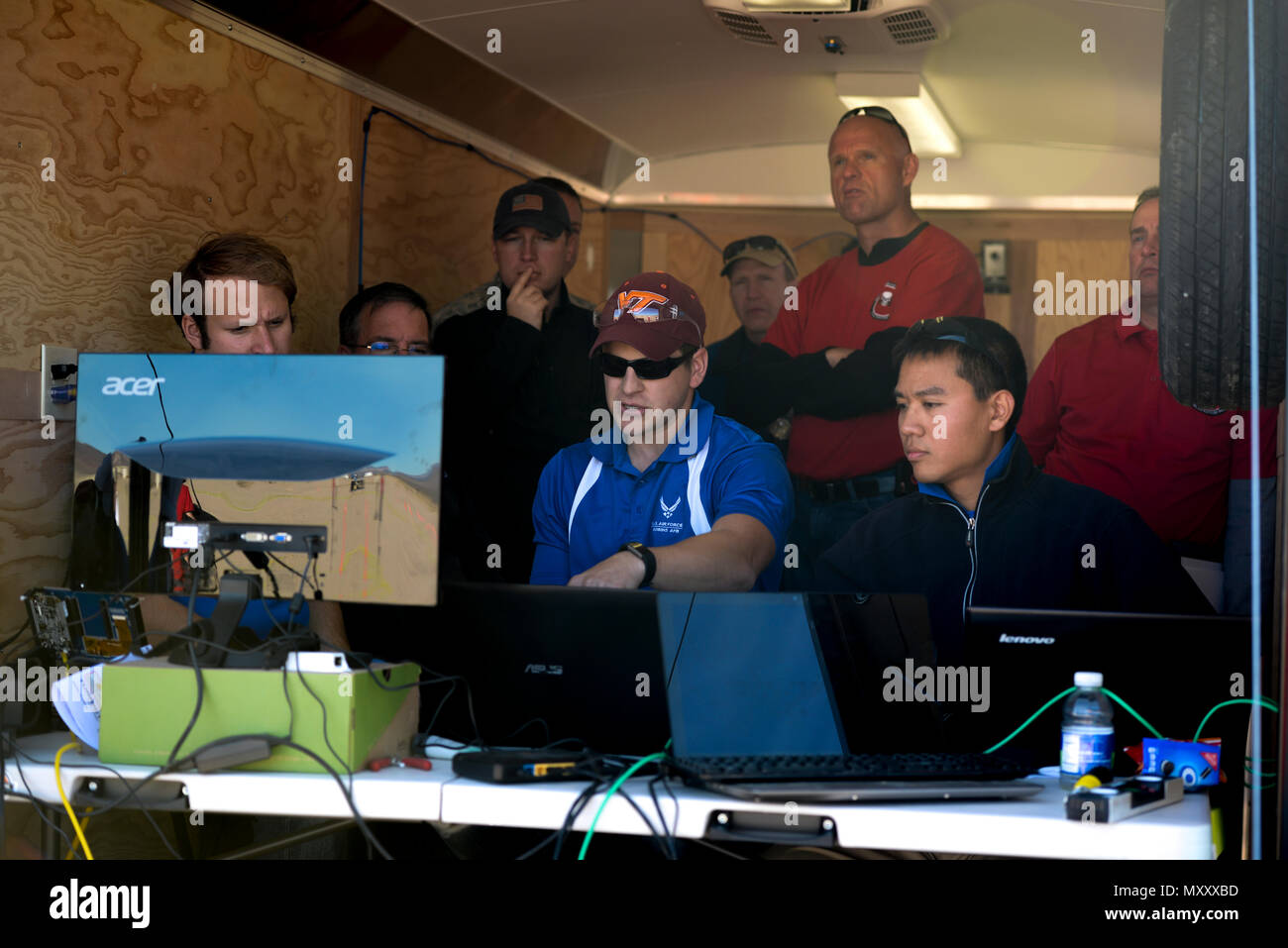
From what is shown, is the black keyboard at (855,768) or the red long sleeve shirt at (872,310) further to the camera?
the red long sleeve shirt at (872,310)

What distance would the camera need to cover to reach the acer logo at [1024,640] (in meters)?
1.90

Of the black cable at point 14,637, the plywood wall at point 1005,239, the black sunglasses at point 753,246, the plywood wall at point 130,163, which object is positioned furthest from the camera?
the black sunglasses at point 753,246

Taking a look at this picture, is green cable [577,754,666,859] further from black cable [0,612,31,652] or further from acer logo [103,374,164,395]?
black cable [0,612,31,652]

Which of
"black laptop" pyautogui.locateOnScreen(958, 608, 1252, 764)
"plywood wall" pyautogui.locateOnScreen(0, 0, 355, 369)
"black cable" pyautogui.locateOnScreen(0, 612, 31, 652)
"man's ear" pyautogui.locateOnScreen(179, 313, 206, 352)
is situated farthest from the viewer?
"man's ear" pyautogui.locateOnScreen(179, 313, 206, 352)

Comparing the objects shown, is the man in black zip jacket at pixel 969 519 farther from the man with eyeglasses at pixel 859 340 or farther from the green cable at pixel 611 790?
the green cable at pixel 611 790

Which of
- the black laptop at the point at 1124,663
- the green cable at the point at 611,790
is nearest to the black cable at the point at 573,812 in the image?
the green cable at the point at 611,790

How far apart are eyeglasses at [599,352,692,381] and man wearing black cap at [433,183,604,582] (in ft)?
2.64

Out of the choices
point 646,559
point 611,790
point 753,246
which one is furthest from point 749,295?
point 611,790

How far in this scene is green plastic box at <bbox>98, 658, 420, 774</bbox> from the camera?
1775 millimetres

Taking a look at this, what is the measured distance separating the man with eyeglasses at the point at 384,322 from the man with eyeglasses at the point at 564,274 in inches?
22.8

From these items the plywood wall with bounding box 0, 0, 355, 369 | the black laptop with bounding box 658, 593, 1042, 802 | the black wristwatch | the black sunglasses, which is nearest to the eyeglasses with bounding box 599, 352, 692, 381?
the black wristwatch

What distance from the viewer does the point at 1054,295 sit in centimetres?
438

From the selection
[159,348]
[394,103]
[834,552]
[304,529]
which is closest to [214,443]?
[304,529]
